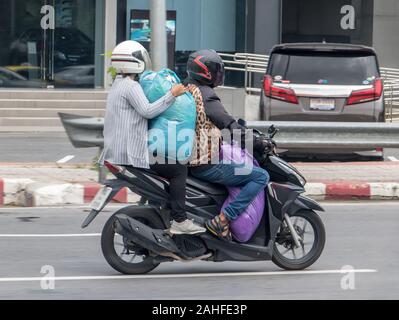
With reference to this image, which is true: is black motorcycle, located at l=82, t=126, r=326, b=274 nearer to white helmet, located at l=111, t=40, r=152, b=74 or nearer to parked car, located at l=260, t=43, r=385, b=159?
white helmet, located at l=111, t=40, r=152, b=74

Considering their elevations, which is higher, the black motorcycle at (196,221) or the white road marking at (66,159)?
the black motorcycle at (196,221)

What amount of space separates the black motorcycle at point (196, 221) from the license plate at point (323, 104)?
657cm

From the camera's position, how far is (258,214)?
8109 mm

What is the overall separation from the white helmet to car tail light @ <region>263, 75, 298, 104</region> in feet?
22.9

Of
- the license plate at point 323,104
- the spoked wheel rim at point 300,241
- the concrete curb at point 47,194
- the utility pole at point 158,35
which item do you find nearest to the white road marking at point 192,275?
the spoked wheel rim at point 300,241

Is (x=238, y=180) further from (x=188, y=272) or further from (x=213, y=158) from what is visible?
(x=188, y=272)

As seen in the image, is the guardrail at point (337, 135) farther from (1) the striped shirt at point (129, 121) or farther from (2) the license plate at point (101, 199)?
(2) the license plate at point (101, 199)

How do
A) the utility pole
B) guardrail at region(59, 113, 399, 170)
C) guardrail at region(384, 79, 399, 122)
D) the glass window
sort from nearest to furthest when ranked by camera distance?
guardrail at region(59, 113, 399, 170), the utility pole, guardrail at region(384, 79, 399, 122), the glass window

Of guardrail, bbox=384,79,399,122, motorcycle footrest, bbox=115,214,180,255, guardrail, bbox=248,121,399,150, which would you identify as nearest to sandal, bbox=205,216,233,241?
motorcycle footrest, bbox=115,214,180,255

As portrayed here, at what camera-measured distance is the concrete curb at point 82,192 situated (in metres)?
11.9

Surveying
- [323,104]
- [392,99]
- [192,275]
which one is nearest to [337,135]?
[323,104]

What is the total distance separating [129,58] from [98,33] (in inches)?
693

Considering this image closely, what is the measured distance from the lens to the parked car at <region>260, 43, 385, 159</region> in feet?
48.2

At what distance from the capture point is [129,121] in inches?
315
